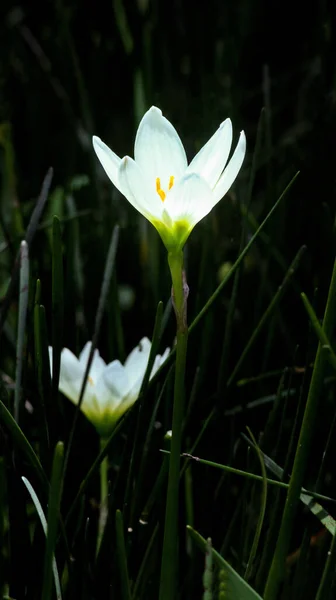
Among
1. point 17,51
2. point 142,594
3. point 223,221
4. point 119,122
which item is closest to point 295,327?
point 223,221

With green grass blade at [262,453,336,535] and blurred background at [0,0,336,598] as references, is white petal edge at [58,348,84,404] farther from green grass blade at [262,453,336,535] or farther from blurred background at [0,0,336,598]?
green grass blade at [262,453,336,535]

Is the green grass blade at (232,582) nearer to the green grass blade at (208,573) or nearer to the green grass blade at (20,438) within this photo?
the green grass blade at (208,573)

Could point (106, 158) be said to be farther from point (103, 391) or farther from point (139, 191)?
point (103, 391)

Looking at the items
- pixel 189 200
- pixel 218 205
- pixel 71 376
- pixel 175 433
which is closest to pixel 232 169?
pixel 189 200

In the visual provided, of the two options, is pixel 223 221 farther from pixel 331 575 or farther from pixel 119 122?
pixel 331 575

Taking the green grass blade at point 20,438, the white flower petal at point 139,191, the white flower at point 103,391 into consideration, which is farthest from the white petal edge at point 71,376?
the white flower petal at point 139,191
